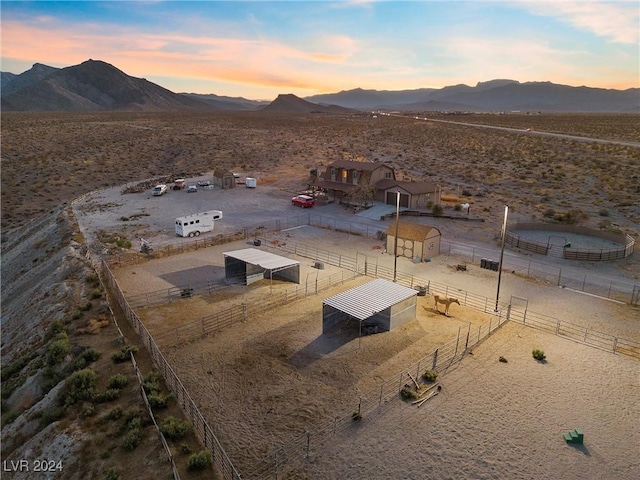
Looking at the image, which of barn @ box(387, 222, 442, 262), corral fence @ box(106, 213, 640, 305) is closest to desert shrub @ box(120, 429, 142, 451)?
corral fence @ box(106, 213, 640, 305)

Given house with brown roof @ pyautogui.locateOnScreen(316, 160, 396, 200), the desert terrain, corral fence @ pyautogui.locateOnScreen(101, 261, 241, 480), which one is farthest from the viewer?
house with brown roof @ pyautogui.locateOnScreen(316, 160, 396, 200)

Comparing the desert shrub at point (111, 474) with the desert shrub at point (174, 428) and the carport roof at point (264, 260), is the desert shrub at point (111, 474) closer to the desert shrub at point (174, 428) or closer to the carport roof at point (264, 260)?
the desert shrub at point (174, 428)

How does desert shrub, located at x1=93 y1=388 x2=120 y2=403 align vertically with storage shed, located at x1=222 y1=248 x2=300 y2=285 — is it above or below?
below

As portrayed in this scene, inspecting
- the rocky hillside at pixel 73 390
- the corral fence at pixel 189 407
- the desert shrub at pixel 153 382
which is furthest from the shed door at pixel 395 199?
the desert shrub at pixel 153 382

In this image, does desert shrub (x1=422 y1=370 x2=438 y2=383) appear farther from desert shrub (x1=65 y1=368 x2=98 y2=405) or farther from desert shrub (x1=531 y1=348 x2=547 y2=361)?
desert shrub (x1=65 y1=368 x2=98 y2=405)

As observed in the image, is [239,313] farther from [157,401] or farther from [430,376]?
[430,376]

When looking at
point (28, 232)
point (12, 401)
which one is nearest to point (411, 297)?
point (12, 401)

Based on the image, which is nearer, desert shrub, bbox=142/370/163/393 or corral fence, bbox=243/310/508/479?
corral fence, bbox=243/310/508/479
